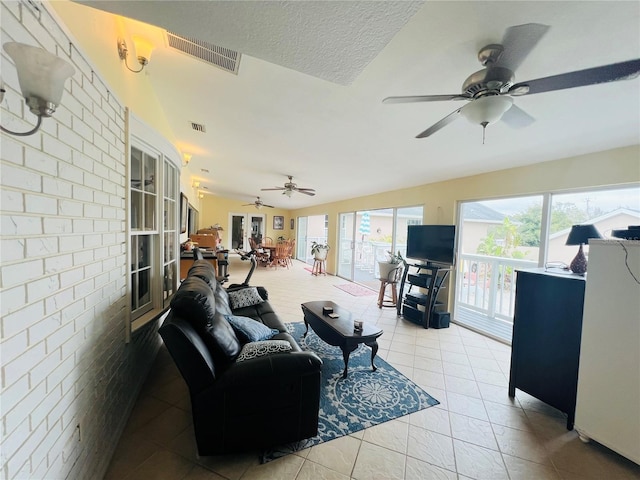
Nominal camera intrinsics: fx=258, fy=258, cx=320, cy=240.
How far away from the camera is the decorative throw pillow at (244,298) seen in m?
3.01

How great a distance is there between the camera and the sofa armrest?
1475 mm

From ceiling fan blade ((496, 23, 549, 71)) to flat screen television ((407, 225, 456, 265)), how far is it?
8.60 feet

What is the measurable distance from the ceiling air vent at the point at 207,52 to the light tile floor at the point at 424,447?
8.66ft

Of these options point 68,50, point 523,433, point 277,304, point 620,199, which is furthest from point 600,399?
point 277,304

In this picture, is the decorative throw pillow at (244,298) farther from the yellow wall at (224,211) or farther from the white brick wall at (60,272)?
the yellow wall at (224,211)

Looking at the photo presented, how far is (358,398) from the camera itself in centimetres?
216

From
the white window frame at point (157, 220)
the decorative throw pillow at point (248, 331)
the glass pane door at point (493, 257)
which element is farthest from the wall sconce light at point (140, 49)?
the glass pane door at point (493, 257)

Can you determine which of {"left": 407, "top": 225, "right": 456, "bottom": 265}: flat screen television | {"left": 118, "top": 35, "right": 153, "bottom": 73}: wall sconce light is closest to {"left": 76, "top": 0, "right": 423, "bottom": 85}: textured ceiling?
{"left": 118, "top": 35, "right": 153, "bottom": 73}: wall sconce light

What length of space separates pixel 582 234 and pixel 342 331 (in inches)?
84.1

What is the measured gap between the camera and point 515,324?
2246 millimetres

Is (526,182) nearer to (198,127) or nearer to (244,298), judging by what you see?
(244,298)

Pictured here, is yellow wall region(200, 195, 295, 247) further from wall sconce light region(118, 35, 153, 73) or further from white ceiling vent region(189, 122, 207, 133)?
wall sconce light region(118, 35, 153, 73)

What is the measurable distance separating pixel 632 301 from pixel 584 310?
0.26 m

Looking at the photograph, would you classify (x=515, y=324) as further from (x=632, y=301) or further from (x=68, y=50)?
(x=68, y=50)
